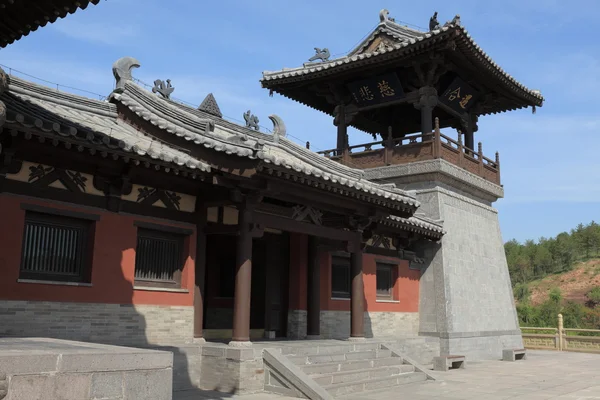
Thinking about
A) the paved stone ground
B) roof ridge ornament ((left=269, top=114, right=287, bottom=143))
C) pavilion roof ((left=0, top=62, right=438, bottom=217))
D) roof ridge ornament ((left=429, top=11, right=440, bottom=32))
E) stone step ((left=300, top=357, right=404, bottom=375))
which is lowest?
the paved stone ground

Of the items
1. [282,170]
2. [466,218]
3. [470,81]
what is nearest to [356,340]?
[282,170]

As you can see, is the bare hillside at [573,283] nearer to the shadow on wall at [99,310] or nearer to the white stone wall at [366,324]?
the white stone wall at [366,324]

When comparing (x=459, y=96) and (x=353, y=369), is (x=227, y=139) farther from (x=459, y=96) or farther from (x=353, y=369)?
(x=459, y=96)

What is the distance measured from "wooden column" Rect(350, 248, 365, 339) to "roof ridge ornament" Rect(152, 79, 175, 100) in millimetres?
5028

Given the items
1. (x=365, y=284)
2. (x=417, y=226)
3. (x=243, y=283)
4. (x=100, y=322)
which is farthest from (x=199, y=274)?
(x=417, y=226)

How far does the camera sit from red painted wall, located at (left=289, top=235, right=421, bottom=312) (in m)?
12.9

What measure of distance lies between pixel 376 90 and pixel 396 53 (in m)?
1.78

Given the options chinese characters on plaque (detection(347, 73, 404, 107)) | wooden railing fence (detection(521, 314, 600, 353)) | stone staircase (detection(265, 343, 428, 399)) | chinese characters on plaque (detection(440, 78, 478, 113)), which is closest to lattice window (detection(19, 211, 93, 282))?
stone staircase (detection(265, 343, 428, 399))

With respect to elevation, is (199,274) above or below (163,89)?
below

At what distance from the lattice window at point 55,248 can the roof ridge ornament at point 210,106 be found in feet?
16.7

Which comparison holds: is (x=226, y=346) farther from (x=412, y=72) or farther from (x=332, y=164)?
(x=412, y=72)

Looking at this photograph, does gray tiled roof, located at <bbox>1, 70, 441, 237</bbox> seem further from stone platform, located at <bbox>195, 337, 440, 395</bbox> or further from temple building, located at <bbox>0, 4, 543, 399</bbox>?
stone platform, located at <bbox>195, 337, 440, 395</bbox>

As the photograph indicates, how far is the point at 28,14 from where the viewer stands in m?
5.39

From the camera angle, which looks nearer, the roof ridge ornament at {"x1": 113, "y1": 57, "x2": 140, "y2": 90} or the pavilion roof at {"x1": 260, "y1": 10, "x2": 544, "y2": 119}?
the roof ridge ornament at {"x1": 113, "y1": 57, "x2": 140, "y2": 90}
